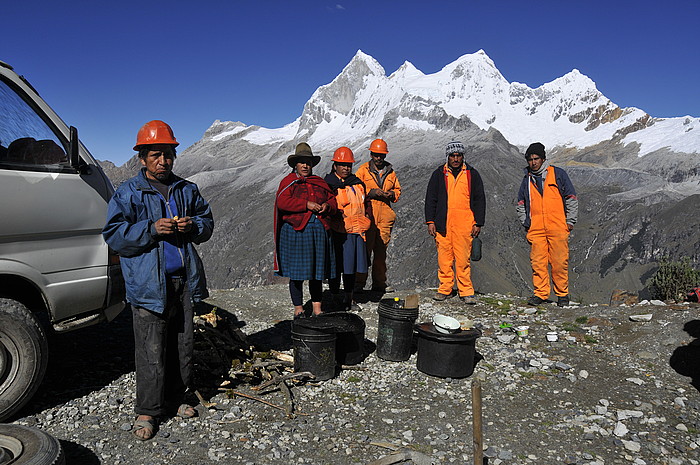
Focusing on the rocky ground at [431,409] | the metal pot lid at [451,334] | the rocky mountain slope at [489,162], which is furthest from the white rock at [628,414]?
the rocky mountain slope at [489,162]

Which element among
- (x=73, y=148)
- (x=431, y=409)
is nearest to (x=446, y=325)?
(x=431, y=409)

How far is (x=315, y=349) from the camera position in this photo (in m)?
4.46

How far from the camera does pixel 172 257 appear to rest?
3.34 meters

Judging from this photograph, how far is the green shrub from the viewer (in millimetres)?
19998

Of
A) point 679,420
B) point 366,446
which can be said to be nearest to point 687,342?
point 679,420

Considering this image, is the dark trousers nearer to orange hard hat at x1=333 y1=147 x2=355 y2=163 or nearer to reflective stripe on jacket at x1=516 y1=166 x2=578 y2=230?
orange hard hat at x1=333 y1=147 x2=355 y2=163

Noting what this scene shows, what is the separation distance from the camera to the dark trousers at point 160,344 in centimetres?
335

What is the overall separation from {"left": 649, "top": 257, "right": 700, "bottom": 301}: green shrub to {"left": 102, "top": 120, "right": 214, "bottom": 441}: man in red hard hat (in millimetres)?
20307

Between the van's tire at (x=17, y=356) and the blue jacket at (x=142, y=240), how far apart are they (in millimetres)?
742

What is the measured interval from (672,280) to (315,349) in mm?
23027

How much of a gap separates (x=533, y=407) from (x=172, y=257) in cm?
316

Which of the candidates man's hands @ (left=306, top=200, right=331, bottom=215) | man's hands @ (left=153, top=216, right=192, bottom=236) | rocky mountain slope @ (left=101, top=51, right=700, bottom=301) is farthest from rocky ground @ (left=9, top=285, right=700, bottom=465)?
rocky mountain slope @ (left=101, top=51, right=700, bottom=301)

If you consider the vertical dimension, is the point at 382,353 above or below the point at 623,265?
above

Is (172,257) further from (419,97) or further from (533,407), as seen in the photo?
(419,97)
